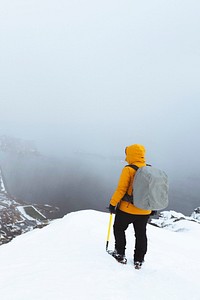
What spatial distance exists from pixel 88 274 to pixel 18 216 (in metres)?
83.8

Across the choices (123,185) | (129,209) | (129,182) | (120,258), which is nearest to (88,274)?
(120,258)

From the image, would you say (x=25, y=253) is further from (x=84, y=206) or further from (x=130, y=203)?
(x=84, y=206)

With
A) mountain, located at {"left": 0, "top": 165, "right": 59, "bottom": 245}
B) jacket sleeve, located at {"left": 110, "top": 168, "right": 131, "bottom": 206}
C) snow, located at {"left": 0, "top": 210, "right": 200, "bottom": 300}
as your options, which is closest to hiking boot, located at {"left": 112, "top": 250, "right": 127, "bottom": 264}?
snow, located at {"left": 0, "top": 210, "right": 200, "bottom": 300}

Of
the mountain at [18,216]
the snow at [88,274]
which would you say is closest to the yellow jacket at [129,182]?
the snow at [88,274]

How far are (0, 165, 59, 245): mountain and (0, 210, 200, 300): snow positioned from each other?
59589mm

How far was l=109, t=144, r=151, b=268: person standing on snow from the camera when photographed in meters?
4.81

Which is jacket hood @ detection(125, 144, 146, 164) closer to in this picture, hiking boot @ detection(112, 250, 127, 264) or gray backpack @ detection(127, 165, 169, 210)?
gray backpack @ detection(127, 165, 169, 210)

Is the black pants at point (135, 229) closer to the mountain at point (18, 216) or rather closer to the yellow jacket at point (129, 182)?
the yellow jacket at point (129, 182)

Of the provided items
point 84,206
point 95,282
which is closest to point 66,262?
point 95,282

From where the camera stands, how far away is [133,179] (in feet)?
15.7

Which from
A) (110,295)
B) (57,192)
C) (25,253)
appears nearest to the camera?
(110,295)

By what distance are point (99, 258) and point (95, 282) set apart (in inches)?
47.6

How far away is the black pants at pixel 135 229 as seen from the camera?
4.92 meters

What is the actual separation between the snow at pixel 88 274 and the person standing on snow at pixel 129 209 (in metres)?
0.46
